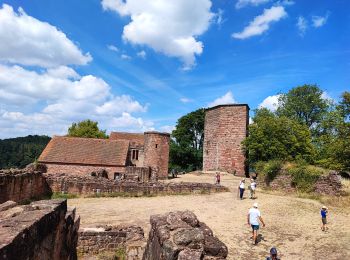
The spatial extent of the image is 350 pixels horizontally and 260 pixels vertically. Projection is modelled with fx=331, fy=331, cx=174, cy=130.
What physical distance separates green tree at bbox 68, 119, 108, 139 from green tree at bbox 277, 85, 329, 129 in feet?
99.2

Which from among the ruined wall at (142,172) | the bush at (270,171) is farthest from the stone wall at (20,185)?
the bush at (270,171)

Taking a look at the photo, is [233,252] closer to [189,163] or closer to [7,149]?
[189,163]

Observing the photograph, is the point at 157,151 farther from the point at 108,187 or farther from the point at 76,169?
the point at 108,187

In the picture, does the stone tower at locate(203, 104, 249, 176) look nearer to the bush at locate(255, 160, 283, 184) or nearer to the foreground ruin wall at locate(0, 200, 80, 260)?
the bush at locate(255, 160, 283, 184)

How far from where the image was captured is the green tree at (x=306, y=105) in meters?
42.6

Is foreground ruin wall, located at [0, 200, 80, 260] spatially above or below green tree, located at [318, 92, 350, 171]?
below

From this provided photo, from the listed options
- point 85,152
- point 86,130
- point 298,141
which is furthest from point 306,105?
point 86,130

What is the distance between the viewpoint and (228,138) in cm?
3666

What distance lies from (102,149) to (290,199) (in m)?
20.9

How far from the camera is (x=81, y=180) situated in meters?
22.4

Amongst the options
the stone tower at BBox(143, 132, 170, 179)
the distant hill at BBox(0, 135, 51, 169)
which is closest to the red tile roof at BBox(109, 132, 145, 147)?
the stone tower at BBox(143, 132, 170, 179)

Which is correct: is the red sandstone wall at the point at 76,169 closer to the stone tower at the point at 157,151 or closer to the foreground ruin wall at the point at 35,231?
the stone tower at the point at 157,151

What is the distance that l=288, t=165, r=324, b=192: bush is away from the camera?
21.9 metres

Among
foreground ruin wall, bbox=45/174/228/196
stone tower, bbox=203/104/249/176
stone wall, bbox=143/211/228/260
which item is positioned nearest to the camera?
stone wall, bbox=143/211/228/260
